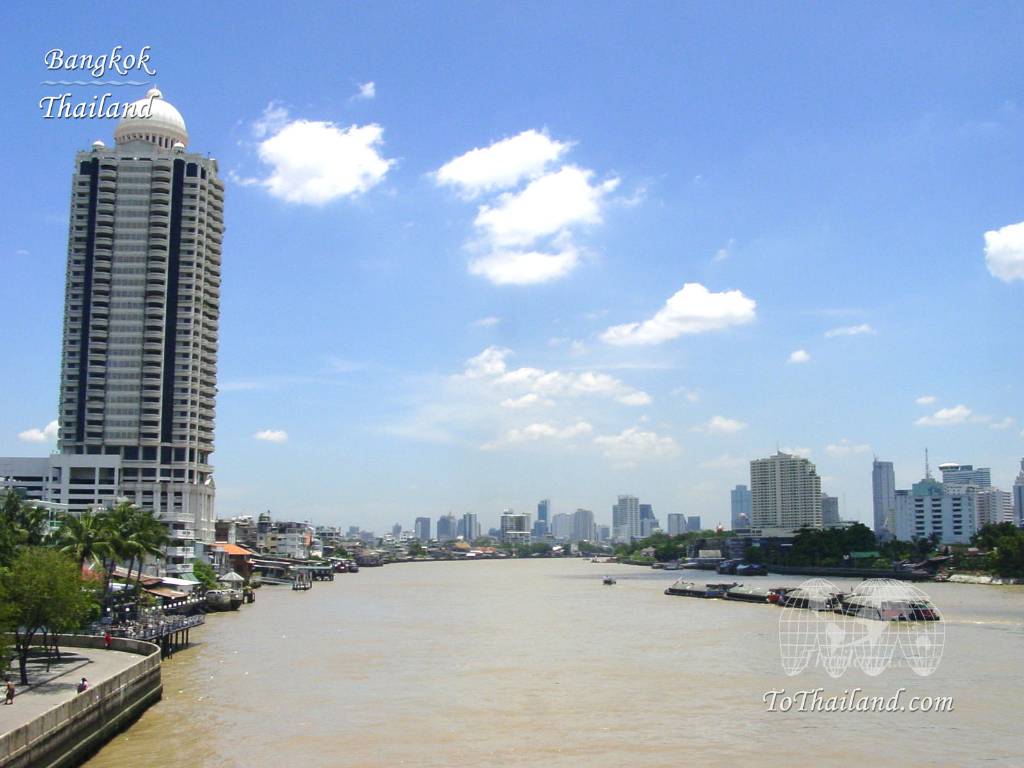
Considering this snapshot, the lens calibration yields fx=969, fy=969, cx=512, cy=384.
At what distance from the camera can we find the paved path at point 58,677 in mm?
28602

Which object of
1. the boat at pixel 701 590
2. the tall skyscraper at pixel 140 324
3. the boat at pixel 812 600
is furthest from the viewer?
the tall skyscraper at pixel 140 324

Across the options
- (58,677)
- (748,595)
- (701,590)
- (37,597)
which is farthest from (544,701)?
(701,590)

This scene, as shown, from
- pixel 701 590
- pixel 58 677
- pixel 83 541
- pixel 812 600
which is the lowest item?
pixel 701 590

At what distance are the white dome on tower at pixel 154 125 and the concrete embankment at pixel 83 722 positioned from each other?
329ft

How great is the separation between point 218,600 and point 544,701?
53.1 metres

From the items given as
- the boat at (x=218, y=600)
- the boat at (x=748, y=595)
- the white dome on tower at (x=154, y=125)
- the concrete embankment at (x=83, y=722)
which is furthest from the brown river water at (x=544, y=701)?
the white dome on tower at (x=154, y=125)

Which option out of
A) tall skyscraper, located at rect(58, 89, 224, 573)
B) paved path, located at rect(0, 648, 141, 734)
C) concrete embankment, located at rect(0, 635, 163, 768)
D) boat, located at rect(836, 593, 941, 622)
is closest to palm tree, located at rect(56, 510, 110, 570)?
paved path, located at rect(0, 648, 141, 734)

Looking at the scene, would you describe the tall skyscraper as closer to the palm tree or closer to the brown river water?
the brown river water

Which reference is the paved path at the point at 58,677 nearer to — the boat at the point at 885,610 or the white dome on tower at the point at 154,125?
the boat at the point at 885,610

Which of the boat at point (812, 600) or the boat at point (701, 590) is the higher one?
the boat at point (812, 600)

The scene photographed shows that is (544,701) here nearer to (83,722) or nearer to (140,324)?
(83,722)

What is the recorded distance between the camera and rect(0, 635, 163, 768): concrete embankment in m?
24.3

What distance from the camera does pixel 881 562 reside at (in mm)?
169875

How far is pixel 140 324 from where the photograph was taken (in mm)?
119312
